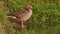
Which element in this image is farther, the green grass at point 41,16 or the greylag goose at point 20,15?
the greylag goose at point 20,15

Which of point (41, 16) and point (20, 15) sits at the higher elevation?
point (20, 15)

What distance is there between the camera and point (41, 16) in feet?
49.7

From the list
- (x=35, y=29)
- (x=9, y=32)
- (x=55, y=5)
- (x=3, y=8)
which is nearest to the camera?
(x=9, y=32)

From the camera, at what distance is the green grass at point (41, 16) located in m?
13.3

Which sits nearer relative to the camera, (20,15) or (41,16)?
(20,15)

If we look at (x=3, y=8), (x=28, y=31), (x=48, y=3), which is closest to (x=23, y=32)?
(x=28, y=31)

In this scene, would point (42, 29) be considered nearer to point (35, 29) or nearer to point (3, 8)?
point (35, 29)

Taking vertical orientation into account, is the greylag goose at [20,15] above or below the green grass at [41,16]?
above

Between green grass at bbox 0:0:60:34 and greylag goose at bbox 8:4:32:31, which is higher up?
greylag goose at bbox 8:4:32:31

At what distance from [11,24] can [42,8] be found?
8.48ft

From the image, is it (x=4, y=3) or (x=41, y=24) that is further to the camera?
(x=4, y=3)

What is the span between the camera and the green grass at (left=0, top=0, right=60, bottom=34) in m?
13.3

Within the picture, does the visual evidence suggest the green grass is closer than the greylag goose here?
Yes

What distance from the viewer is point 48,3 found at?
54.5 ft
